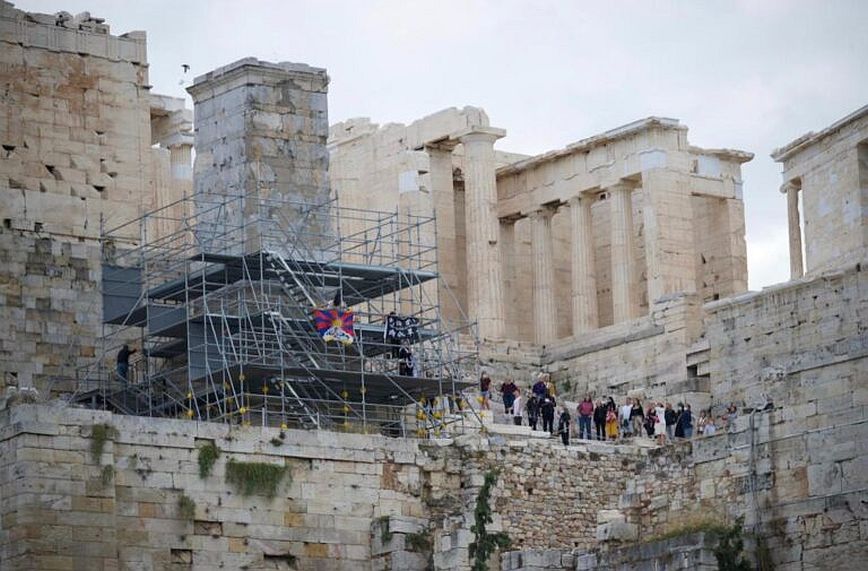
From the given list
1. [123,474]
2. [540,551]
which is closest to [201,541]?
[123,474]

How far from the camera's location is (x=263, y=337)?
52438 mm

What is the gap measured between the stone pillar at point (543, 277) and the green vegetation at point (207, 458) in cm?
2588

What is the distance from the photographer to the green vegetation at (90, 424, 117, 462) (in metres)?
47.8

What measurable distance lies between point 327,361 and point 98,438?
20.9ft

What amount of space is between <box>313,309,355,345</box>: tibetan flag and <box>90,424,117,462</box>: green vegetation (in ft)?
19.2

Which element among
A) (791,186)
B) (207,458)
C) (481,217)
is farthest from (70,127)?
(791,186)

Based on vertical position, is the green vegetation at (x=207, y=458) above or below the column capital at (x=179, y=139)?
below

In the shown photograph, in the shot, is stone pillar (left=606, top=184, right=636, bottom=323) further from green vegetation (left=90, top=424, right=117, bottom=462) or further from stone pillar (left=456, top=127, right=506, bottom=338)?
green vegetation (left=90, top=424, right=117, bottom=462)

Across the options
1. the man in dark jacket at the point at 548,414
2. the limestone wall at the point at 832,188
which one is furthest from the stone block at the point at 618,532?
the limestone wall at the point at 832,188

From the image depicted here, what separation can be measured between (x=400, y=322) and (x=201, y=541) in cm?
744

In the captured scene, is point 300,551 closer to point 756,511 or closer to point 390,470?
point 390,470

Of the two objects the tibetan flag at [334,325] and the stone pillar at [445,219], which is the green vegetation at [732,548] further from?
the stone pillar at [445,219]

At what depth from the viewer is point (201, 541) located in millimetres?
48562

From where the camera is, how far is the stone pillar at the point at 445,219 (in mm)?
76250
